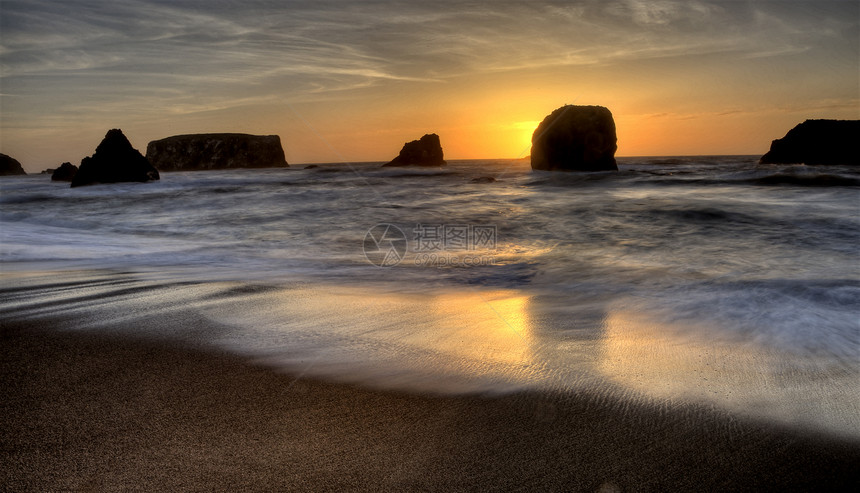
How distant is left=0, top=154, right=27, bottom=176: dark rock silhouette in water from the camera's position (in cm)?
8038

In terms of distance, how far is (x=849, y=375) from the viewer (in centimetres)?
261

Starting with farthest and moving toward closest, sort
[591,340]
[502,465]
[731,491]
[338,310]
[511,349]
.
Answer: [338,310] → [591,340] → [511,349] → [502,465] → [731,491]

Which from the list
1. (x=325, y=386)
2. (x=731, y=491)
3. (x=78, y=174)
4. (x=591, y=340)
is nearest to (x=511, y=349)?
(x=591, y=340)

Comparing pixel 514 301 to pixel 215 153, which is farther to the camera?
pixel 215 153

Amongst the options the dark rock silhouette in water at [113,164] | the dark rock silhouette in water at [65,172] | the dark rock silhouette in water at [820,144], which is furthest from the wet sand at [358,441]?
the dark rock silhouette in water at [820,144]

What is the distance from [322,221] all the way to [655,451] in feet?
34.7

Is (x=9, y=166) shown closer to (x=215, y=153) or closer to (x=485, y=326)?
(x=215, y=153)

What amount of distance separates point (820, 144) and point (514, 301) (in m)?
52.2

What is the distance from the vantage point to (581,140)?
3550 centimetres

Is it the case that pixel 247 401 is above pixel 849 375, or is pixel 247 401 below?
above

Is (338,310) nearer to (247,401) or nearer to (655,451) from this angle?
(247,401)

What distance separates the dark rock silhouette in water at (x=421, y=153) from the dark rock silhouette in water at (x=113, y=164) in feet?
149

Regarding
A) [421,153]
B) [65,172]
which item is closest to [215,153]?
[421,153]

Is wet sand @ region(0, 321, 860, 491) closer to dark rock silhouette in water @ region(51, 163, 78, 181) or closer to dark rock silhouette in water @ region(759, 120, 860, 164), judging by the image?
dark rock silhouette in water @ region(51, 163, 78, 181)
